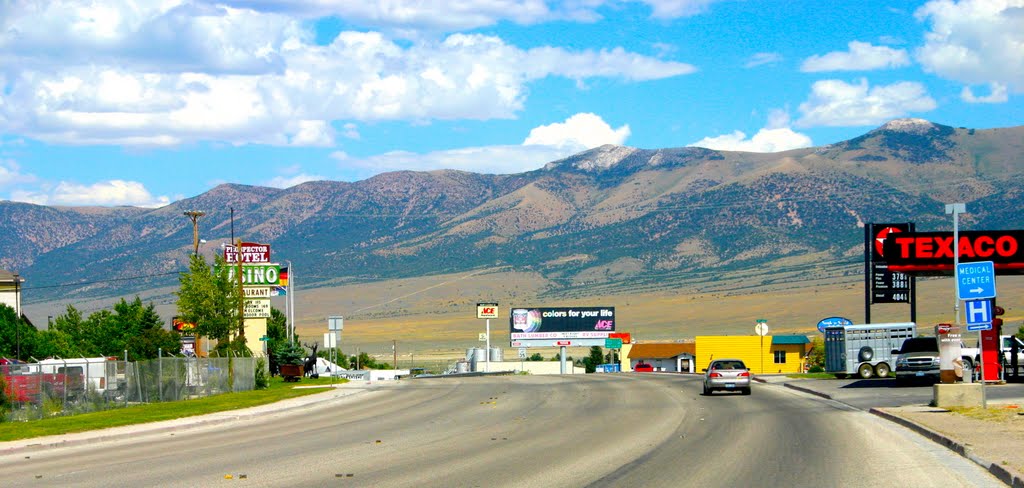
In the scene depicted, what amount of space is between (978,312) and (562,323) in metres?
81.9

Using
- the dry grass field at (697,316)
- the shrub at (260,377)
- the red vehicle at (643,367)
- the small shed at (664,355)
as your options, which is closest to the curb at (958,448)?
the shrub at (260,377)

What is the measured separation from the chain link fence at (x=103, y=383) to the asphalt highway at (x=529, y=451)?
587cm

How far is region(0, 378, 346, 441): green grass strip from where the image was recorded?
28656mm

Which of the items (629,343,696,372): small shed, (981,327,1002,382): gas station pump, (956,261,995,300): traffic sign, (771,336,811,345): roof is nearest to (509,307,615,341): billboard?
(629,343,696,372): small shed

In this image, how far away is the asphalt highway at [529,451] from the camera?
1742 cm

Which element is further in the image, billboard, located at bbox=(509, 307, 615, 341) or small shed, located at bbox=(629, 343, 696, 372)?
small shed, located at bbox=(629, 343, 696, 372)

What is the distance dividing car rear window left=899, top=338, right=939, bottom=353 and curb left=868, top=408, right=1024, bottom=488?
44.9ft

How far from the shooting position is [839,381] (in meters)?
48.4

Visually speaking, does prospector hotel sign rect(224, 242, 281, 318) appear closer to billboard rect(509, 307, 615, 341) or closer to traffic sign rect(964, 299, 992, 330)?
billboard rect(509, 307, 615, 341)

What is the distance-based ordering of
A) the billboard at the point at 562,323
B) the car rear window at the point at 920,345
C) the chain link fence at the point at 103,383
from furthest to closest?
1. the billboard at the point at 562,323
2. the car rear window at the point at 920,345
3. the chain link fence at the point at 103,383

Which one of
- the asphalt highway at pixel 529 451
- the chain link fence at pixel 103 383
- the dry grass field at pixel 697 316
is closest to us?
the asphalt highway at pixel 529 451

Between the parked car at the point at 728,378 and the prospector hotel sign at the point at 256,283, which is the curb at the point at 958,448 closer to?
the parked car at the point at 728,378

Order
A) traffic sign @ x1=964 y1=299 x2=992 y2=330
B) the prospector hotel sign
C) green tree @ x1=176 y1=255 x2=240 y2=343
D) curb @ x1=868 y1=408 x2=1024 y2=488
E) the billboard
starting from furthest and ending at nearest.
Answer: the billboard, the prospector hotel sign, green tree @ x1=176 y1=255 x2=240 y2=343, traffic sign @ x1=964 y1=299 x2=992 y2=330, curb @ x1=868 y1=408 x2=1024 y2=488

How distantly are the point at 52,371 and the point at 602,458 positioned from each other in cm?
2160
